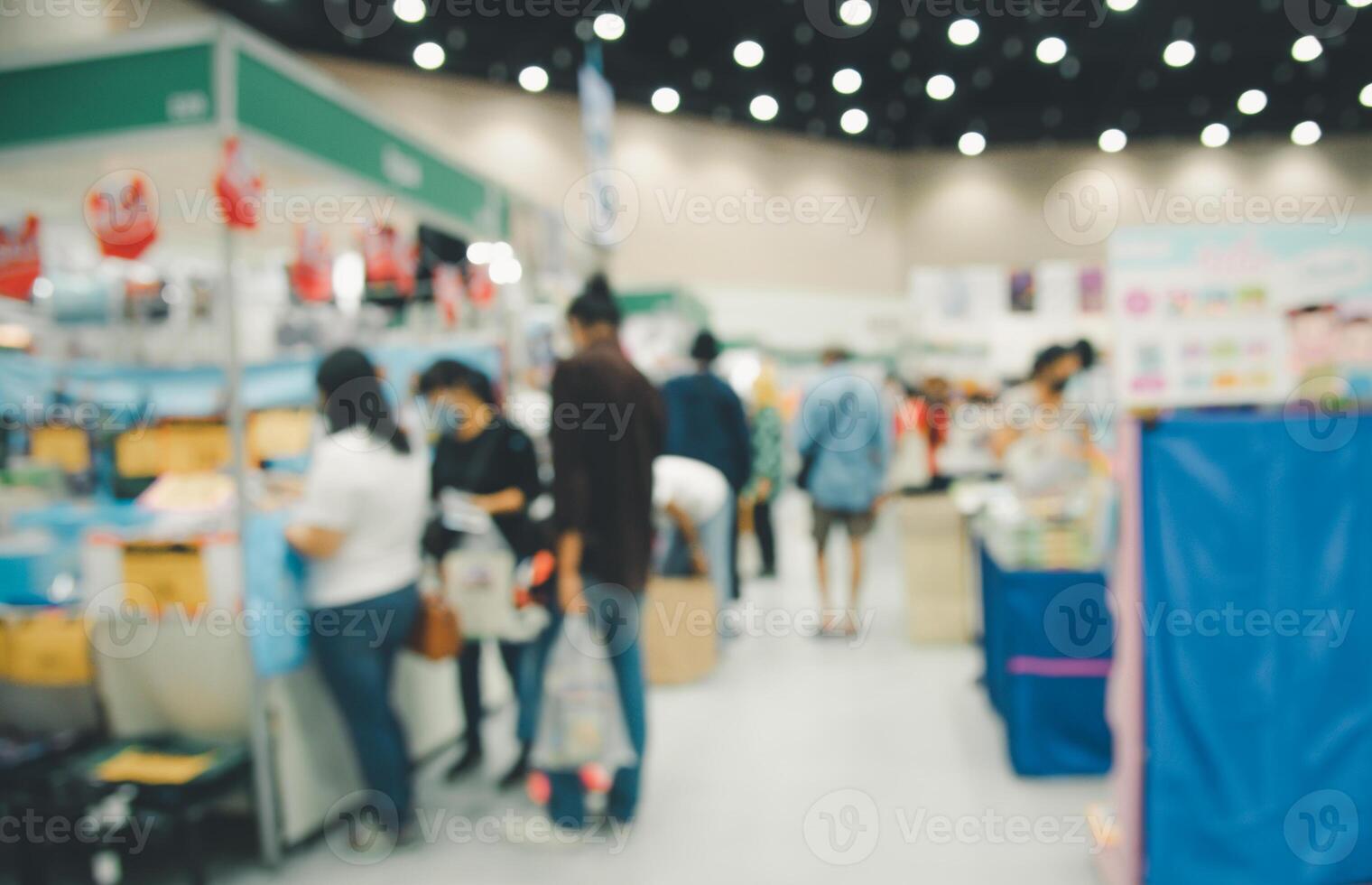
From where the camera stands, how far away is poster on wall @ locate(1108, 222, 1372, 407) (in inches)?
86.8

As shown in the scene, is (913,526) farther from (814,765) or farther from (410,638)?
(410,638)

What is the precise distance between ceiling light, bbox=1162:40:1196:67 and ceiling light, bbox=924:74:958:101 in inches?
92.4

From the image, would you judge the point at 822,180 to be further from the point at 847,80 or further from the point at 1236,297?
the point at 1236,297

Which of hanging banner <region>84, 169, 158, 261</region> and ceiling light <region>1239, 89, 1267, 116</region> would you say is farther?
ceiling light <region>1239, 89, 1267, 116</region>

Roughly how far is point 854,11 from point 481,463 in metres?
6.08

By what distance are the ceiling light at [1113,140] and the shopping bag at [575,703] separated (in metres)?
12.9

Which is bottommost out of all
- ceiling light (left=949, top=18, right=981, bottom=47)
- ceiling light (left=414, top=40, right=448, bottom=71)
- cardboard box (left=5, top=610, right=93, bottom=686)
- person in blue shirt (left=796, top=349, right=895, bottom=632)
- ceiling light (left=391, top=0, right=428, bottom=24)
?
cardboard box (left=5, top=610, right=93, bottom=686)

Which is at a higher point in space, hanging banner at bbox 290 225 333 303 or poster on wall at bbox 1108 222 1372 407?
hanging banner at bbox 290 225 333 303

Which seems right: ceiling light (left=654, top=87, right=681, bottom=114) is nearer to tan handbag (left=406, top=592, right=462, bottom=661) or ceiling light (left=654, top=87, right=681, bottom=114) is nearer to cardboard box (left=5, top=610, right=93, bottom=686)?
tan handbag (left=406, top=592, right=462, bottom=661)

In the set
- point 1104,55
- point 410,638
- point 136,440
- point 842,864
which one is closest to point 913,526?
point 842,864

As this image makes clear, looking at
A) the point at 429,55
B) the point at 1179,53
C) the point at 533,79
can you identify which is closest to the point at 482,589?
the point at 429,55

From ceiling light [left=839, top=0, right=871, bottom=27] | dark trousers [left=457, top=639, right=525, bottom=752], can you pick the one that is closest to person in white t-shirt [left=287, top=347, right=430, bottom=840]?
dark trousers [left=457, top=639, right=525, bottom=752]

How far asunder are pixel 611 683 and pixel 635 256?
9.82 metres

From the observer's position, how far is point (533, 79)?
10781 millimetres
